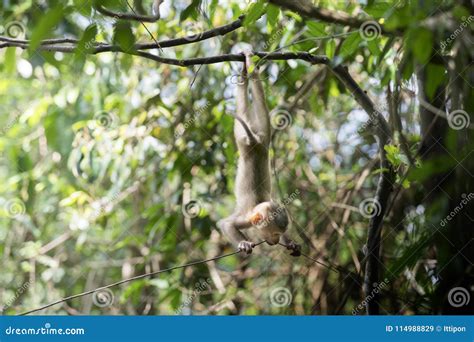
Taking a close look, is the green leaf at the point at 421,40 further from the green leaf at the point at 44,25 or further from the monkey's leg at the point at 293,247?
the monkey's leg at the point at 293,247

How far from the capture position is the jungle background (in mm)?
2256

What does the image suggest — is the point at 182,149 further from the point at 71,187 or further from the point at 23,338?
the point at 23,338

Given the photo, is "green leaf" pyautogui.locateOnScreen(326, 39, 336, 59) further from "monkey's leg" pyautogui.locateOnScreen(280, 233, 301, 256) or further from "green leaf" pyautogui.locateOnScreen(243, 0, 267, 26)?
"monkey's leg" pyautogui.locateOnScreen(280, 233, 301, 256)

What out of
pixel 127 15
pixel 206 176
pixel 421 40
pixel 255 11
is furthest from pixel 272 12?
pixel 206 176

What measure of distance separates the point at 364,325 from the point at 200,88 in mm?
1729

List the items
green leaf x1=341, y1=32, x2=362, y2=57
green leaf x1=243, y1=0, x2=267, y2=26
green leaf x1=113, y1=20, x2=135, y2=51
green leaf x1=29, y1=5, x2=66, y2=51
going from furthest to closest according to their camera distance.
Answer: green leaf x1=341, y1=32, x2=362, y2=57 → green leaf x1=243, y1=0, x2=267, y2=26 → green leaf x1=113, y1=20, x2=135, y2=51 → green leaf x1=29, y1=5, x2=66, y2=51

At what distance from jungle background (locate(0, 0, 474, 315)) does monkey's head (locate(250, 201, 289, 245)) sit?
1.15ft

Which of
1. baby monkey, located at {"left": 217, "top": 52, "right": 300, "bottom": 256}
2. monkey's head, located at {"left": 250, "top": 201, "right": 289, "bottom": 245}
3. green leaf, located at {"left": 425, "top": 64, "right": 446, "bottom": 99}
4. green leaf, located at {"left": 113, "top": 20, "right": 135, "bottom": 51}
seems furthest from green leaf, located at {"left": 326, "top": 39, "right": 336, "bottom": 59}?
green leaf, located at {"left": 113, "top": 20, "right": 135, "bottom": 51}

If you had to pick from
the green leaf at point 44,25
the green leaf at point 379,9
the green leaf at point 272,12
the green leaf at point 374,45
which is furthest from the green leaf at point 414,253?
the green leaf at point 44,25

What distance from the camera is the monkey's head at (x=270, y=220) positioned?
6.99 ft

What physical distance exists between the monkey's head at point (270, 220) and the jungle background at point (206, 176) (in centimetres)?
35

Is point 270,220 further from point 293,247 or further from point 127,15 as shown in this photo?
point 127,15

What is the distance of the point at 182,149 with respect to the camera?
10.3 ft

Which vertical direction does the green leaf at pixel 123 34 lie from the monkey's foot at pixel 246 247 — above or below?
above
